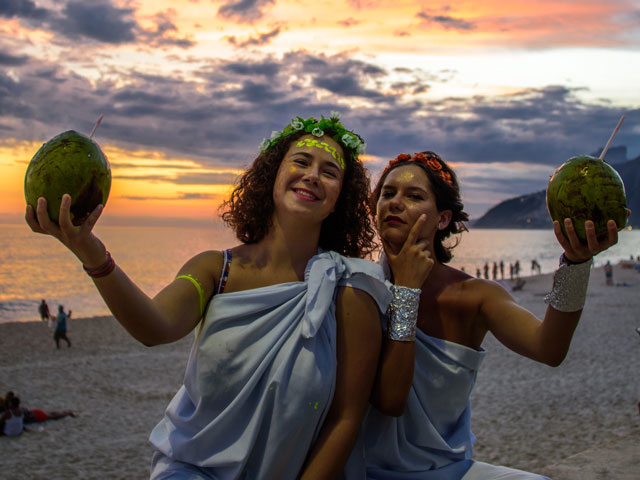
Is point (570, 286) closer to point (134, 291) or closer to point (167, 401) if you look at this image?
point (134, 291)

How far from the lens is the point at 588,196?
107 inches

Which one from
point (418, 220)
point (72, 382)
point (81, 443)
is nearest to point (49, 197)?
point (418, 220)

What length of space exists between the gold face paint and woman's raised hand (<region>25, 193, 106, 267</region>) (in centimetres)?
127

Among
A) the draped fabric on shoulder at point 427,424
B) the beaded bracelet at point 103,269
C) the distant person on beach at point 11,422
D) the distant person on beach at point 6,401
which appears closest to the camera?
the beaded bracelet at point 103,269

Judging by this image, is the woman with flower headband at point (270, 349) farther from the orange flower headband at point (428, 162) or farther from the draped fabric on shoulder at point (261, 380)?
the orange flower headband at point (428, 162)

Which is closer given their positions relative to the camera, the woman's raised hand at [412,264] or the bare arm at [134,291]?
the bare arm at [134,291]

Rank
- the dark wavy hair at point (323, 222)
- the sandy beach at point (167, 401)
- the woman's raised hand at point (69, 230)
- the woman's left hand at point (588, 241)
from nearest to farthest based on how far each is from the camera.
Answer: the woman's raised hand at point (69, 230)
the woman's left hand at point (588, 241)
the dark wavy hair at point (323, 222)
the sandy beach at point (167, 401)

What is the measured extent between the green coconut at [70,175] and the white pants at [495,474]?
253 centimetres

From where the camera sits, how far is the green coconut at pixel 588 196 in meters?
2.70

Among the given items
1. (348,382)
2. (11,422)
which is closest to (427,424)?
(348,382)

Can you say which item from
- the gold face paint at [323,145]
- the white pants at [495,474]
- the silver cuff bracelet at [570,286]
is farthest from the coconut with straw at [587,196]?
the white pants at [495,474]

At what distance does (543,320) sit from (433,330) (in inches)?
24.6

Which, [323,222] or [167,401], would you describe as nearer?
[323,222]

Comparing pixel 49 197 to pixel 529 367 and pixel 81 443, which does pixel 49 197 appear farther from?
pixel 529 367
